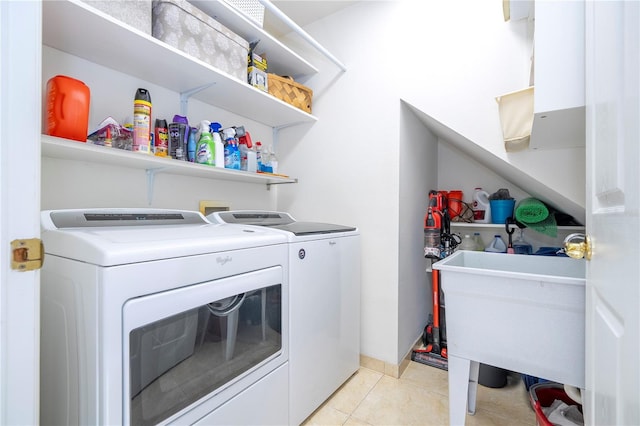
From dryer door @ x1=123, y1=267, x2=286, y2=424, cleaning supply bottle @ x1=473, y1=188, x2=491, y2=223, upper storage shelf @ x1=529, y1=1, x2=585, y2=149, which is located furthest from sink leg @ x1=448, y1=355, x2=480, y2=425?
cleaning supply bottle @ x1=473, y1=188, x2=491, y2=223

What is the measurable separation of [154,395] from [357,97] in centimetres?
214

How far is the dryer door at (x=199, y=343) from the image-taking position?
2.85 ft

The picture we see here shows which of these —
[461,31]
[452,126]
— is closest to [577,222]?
[452,126]

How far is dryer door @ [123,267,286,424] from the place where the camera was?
868 millimetres

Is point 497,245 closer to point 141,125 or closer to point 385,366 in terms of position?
point 385,366

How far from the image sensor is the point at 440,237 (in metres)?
2.29

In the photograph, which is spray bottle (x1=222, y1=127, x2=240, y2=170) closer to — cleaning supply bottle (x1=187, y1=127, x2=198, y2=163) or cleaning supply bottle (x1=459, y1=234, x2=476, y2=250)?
cleaning supply bottle (x1=187, y1=127, x2=198, y2=163)

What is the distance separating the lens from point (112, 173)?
147cm

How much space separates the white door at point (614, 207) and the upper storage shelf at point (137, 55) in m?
1.53

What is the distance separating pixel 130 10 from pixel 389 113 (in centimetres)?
157

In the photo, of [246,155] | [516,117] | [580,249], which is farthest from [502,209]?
[246,155]

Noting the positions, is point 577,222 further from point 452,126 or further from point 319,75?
point 319,75

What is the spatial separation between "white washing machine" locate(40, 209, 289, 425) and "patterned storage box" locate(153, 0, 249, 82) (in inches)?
34.4

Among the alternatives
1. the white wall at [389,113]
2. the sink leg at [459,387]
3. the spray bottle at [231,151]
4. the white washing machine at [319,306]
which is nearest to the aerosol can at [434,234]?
the white wall at [389,113]
